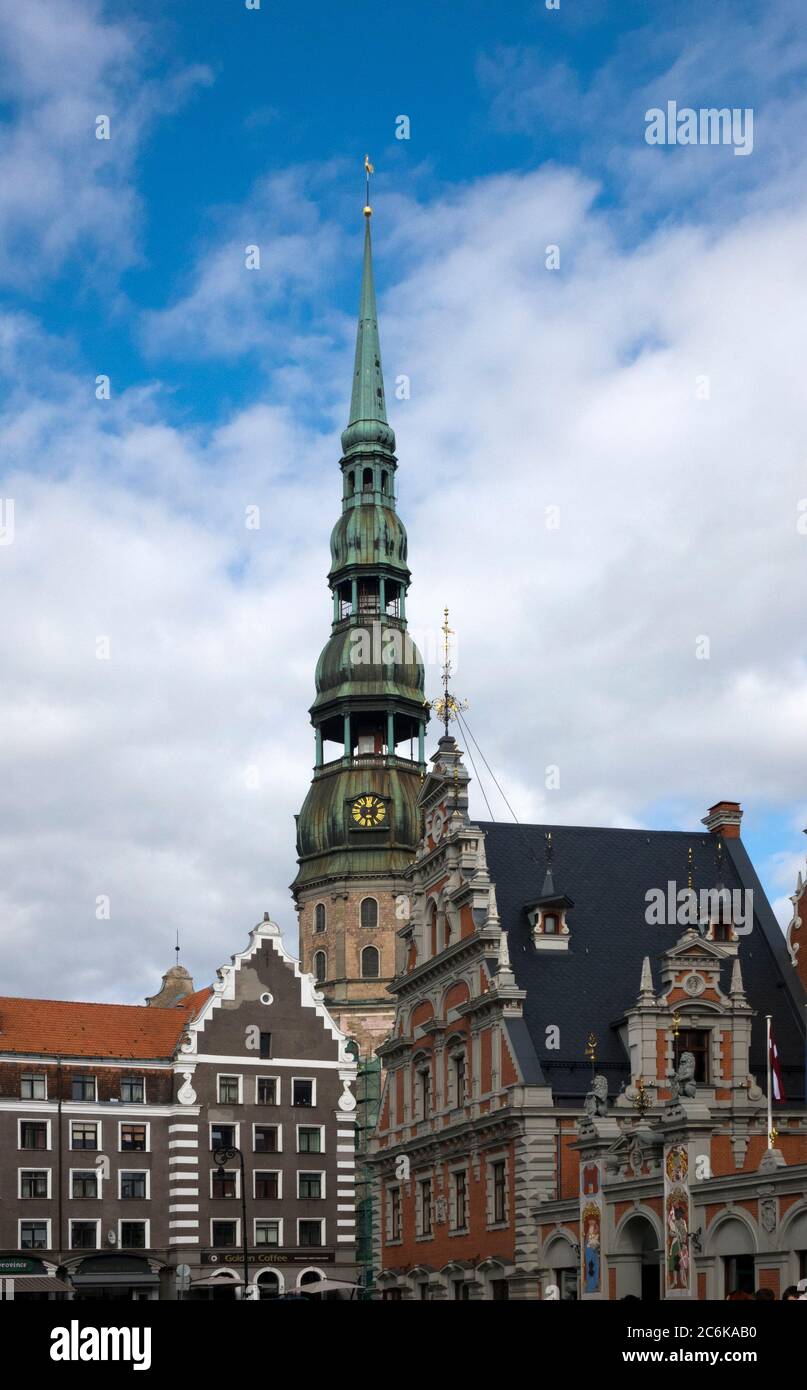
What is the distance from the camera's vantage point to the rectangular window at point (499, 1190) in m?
52.9

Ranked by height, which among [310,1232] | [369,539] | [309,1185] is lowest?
[310,1232]

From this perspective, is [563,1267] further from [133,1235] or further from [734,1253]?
[133,1235]

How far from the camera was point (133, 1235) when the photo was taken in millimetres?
68812

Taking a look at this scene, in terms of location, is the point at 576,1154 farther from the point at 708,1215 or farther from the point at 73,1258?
the point at 73,1258

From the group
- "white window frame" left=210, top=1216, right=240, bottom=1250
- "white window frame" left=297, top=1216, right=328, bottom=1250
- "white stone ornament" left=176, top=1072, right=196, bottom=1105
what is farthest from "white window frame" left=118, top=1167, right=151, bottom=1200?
"white window frame" left=297, top=1216, right=328, bottom=1250

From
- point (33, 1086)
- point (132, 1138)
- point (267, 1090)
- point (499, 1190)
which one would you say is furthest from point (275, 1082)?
point (499, 1190)

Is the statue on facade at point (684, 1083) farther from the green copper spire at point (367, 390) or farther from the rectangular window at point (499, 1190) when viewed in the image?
the green copper spire at point (367, 390)

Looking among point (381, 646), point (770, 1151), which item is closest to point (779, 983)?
point (770, 1151)

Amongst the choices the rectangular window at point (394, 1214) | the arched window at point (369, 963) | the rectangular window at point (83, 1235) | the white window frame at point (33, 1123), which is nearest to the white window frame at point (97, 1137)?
the white window frame at point (33, 1123)

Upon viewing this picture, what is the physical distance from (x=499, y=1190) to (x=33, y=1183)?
22608 millimetres
